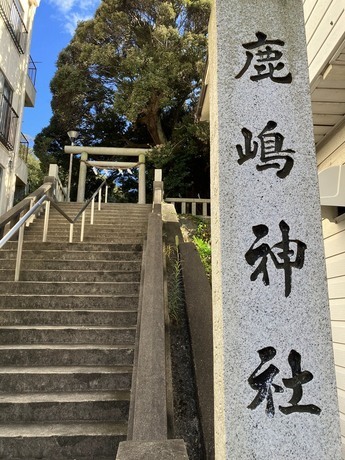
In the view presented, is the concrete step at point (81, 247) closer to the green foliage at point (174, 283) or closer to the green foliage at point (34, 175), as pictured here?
the green foliage at point (174, 283)

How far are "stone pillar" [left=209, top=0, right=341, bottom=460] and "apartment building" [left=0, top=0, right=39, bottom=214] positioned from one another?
9466mm

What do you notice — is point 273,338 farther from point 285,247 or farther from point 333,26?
point 333,26

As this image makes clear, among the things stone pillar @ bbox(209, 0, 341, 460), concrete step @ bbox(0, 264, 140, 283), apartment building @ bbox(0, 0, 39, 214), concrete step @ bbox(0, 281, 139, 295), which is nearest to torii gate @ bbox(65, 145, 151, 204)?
apartment building @ bbox(0, 0, 39, 214)

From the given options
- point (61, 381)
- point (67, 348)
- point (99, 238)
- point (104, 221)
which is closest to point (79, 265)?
point (99, 238)

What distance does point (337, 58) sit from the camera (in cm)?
305

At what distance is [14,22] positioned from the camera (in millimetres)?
11164

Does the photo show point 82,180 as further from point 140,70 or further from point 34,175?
point 34,175

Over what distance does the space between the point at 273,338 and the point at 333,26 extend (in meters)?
2.77

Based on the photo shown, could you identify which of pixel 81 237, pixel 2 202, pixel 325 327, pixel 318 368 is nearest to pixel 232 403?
pixel 318 368

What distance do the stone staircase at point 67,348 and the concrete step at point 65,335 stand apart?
0.01 meters

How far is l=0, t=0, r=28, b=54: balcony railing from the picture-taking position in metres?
10.2

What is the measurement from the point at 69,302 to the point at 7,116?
852cm

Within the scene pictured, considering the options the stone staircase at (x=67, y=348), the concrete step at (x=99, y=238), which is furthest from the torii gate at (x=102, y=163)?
the stone staircase at (x=67, y=348)

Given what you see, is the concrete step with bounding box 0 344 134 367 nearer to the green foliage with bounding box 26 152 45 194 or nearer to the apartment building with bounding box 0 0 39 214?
the apartment building with bounding box 0 0 39 214
